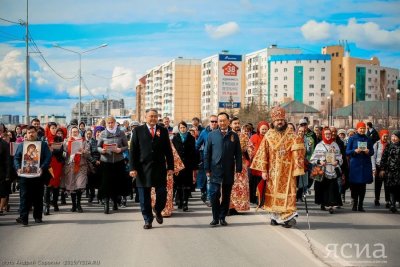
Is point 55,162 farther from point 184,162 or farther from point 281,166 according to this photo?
point 281,166

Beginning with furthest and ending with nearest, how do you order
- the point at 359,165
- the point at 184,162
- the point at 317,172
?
the point at 184,162 → the point at 359,165 → the point at 317,172

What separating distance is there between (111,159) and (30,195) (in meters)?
2.42

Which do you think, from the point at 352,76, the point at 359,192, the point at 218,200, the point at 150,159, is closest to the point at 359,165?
the point at 359,192

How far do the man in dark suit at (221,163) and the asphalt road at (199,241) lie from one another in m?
0.42

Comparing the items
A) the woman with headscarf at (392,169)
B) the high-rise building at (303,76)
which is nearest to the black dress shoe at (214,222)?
the woman with headscarf at (392,169)

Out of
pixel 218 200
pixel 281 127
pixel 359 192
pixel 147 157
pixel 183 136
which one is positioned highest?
pixel 281 127

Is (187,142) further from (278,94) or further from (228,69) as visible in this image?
(278,94)

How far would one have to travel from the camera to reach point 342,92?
142250 millimetres

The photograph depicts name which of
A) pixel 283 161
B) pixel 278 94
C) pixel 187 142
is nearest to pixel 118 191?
pixel 187 142

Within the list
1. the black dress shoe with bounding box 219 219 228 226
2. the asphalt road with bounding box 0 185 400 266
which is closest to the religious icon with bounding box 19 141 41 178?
the asphalt road with bounding box 0 185 400 266

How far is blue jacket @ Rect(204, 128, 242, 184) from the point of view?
36.7 feet

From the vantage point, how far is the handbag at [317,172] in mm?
12591

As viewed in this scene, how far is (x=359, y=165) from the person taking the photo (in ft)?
46.1

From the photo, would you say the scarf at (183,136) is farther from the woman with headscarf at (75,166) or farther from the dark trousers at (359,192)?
the dark trousers at (359,192)
